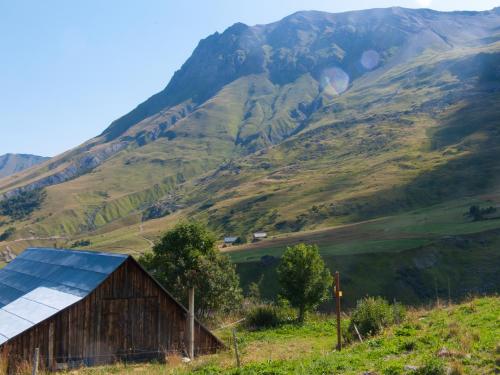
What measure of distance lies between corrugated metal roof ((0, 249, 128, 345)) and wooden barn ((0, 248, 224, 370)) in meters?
0.07

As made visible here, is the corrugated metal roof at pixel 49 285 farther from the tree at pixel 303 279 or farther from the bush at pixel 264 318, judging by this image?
the tree at pixel 303 279

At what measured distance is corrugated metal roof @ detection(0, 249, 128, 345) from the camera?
25.8 m

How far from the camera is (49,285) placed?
29.5m

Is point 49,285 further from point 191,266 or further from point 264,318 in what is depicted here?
point 264,318

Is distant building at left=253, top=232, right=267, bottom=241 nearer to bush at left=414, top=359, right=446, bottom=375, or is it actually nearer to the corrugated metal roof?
the corrugated metal roof

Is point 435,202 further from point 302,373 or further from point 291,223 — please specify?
point 302,373

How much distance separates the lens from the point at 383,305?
2792cm

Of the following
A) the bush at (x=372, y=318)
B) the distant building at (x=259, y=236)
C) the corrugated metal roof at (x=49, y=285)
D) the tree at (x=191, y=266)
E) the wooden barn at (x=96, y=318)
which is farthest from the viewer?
the distant building at (x=259, y=236)

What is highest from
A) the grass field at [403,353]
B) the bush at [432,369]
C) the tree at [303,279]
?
the bush at [432,369]

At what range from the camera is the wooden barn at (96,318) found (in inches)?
988

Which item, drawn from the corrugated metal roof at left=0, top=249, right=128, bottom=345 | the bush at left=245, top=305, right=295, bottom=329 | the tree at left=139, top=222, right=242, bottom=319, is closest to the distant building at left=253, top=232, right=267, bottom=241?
the tree at left=139, top=222, right=242, bottom=319

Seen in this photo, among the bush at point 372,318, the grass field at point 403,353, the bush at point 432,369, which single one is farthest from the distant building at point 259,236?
the bush at point 432,369

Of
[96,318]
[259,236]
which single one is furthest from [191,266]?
[259,236]

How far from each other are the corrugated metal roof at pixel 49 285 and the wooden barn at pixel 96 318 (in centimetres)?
7
